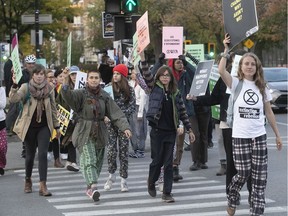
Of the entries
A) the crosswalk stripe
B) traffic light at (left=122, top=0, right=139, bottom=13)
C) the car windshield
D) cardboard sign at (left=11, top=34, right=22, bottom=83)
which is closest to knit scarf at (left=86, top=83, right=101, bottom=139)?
Answer: the crosswalk stripe

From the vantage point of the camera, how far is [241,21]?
7.26 m

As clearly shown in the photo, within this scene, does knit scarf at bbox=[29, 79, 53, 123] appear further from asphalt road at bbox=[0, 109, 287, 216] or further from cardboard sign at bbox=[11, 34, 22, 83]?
asphalt road at bbox=[0, 109, 287, 216]

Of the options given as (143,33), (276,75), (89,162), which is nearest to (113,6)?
(143,33)

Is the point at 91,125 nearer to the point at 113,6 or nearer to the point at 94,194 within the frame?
the point at 94,194

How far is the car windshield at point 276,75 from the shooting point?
24.3m

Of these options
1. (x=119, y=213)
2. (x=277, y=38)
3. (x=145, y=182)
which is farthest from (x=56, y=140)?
(x=277, y=38)

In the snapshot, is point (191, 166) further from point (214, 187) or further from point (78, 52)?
point (78, 52)

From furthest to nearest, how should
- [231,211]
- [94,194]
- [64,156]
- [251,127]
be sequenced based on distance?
1. [64,156]
2. [94,194]
3. [231,211]
4. [251,127]

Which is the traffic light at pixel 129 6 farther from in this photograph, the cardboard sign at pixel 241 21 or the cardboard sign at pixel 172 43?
the cardboard sign at pixel 241 21

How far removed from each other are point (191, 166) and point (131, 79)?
378 centimetres

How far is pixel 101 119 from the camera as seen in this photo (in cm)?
866

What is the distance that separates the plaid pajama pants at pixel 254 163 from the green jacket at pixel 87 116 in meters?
2.00

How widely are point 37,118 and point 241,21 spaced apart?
325cm

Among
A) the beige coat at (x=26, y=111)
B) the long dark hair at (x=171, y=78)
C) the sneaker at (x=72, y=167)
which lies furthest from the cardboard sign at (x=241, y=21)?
the sneaker at (x=72, y=167)
